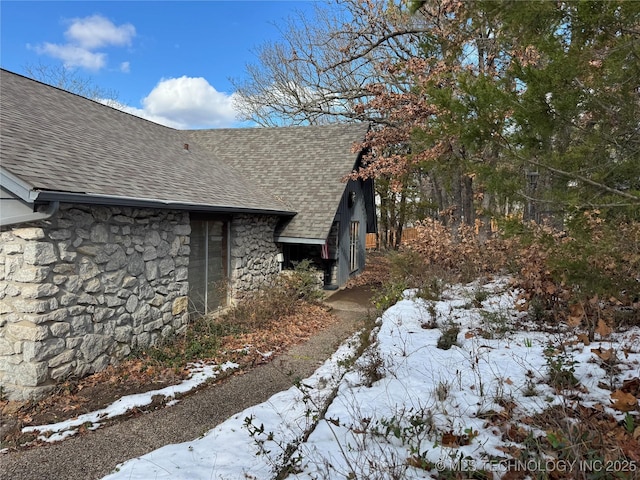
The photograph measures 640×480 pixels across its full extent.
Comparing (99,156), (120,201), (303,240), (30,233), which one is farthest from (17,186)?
(303,240)

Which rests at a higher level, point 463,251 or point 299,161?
point 299,161

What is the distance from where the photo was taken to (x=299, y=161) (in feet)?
44.0

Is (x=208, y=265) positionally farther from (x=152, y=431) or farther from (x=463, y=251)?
(x=463, y=251)

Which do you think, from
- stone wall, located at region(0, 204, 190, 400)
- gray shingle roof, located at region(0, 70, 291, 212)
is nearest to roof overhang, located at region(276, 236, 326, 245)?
gray shingle roof, located at region(0, 70, 291, 212)

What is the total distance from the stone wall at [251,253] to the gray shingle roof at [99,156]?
540mm

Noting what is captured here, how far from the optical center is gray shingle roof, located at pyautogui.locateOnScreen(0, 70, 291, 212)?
209 inches

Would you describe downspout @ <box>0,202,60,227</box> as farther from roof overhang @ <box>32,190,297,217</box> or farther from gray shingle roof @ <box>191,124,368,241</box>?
gray shingle roof @ <box>191,124,368,241</box>

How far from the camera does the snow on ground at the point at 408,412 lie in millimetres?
2600

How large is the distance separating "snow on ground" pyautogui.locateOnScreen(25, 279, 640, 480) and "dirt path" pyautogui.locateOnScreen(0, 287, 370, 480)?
1.41 ft

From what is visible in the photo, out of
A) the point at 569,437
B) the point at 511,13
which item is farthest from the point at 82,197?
the point at 569,437

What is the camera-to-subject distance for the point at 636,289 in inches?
155

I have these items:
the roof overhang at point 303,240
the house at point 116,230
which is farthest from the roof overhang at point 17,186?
the roof overhang at point 303,240

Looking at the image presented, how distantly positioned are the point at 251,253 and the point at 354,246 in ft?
18.0

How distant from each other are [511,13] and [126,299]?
6.05 meters
